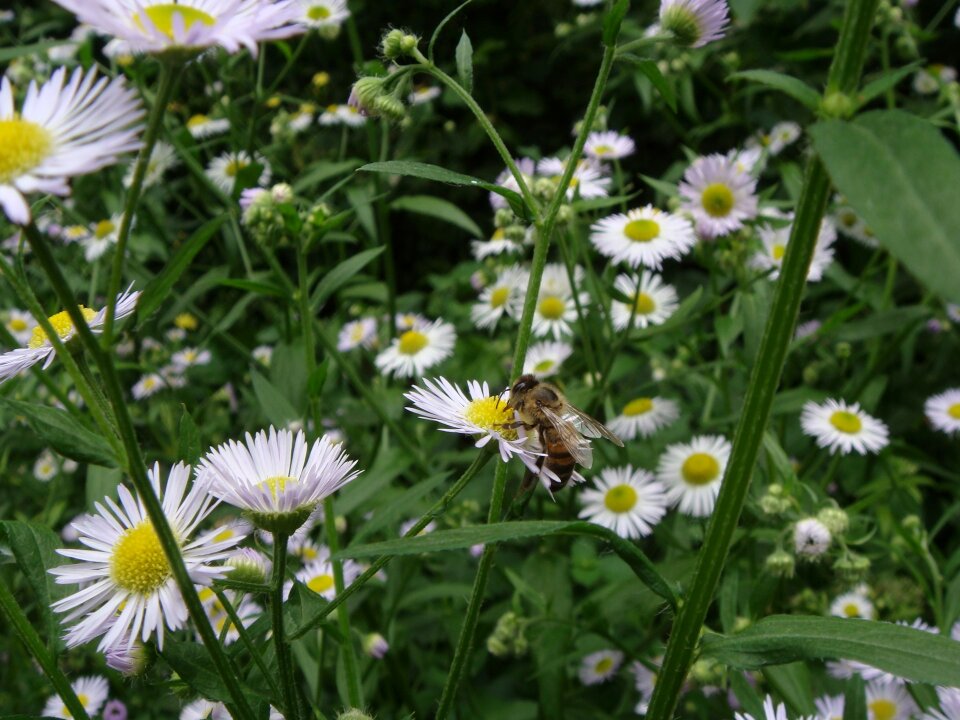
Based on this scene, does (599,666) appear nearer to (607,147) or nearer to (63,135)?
(607,147)

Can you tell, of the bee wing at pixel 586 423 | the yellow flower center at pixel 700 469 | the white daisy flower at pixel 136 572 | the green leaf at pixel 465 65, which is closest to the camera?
the white daisy flower at pixel 136 572

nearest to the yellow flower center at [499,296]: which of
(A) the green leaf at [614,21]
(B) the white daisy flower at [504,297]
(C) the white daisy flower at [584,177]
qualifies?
(B) the white daisy flower at [504,297]

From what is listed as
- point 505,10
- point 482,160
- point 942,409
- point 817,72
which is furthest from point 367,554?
point 505,10

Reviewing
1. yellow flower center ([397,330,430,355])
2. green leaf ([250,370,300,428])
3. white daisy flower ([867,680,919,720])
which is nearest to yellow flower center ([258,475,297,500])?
green leaf ([250,370,300,428])


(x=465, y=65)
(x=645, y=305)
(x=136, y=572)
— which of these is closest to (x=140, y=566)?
(x=136, y=572)

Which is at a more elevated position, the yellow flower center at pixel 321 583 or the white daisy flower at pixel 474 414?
the yellow flower center at pixel 321 583

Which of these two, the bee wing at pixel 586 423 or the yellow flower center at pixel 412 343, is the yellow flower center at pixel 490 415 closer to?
the bee wing at pixel 586 423
